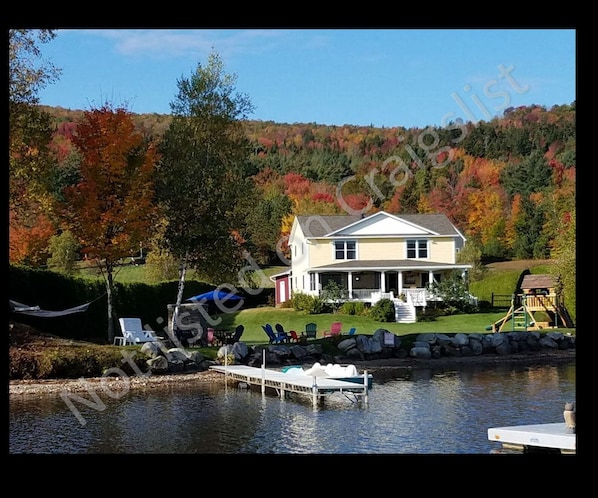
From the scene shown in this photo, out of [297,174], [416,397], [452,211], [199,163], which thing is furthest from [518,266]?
[416,397]

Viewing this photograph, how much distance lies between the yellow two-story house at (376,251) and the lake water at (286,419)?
60.3ft

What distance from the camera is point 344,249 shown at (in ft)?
121

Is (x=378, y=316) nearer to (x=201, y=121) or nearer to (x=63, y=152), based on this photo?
(x=201, y=121)

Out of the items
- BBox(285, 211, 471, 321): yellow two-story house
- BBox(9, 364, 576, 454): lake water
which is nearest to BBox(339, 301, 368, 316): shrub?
BBox(285, 211, 471, 321): yellow two-story house

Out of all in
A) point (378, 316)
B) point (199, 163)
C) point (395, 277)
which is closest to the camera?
point (199, 163)

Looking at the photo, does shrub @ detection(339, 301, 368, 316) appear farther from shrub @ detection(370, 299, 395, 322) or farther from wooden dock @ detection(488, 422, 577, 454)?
wooden dock @ detection(488, 422, 577, 454)

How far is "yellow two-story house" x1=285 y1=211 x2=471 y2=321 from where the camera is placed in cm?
3584

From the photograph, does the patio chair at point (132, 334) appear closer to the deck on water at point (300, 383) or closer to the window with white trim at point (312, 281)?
the deck on water at point (300, 383)

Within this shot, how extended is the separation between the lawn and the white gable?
5188 mm

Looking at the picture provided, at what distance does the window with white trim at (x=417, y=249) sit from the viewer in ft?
121

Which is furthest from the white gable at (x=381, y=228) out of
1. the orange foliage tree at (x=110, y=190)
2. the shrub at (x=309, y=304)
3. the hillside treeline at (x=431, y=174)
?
the orange foliage tree at (x=110, y=190)

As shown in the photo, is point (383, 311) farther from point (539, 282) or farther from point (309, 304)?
point (539, 282)
